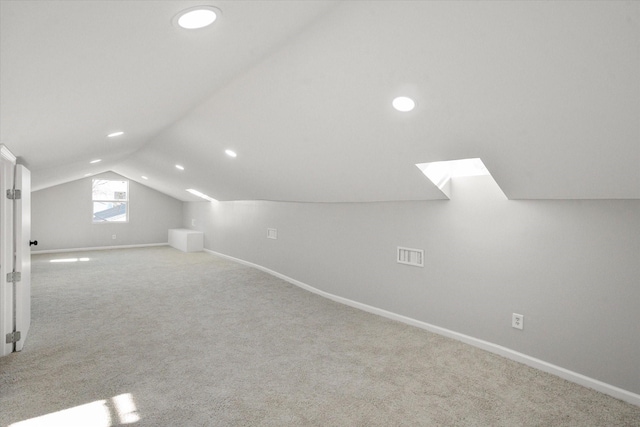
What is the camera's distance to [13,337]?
123 inches

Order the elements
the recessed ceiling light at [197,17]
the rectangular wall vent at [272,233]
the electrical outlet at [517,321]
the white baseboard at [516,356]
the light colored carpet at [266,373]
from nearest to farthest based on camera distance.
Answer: the recessed ceiling light at [197,17] < the light colored carpet at [266,373] < the white baseboard at [516,356] < the electrical outlet at [517,321] < the rectangular wall vent at [272,233]

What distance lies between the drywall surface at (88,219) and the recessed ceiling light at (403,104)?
9.48m

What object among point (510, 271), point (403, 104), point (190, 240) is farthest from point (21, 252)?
point (190, 240)

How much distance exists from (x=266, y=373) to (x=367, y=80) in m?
2.27

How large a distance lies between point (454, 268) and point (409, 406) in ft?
5.06

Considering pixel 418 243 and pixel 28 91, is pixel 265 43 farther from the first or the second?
pixel 418 243

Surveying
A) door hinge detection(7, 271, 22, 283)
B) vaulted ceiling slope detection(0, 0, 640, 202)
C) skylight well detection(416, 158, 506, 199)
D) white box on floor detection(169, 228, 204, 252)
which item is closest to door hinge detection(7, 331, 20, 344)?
door hinge detection(7, 271, 22, 283)

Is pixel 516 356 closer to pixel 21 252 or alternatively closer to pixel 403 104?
pixel 403 104

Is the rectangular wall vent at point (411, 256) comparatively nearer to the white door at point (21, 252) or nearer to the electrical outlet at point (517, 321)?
the electrical outlet at point (517, 321)

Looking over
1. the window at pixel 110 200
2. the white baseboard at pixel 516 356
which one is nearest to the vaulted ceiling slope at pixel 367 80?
the white baseboard at pixel 516 356

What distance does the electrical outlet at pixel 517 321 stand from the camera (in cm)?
299

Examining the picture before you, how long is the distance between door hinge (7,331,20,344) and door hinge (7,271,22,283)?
1.47 feet

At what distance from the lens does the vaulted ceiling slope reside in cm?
143

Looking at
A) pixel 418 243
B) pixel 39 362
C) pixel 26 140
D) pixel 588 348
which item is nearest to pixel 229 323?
pixel 39 362
